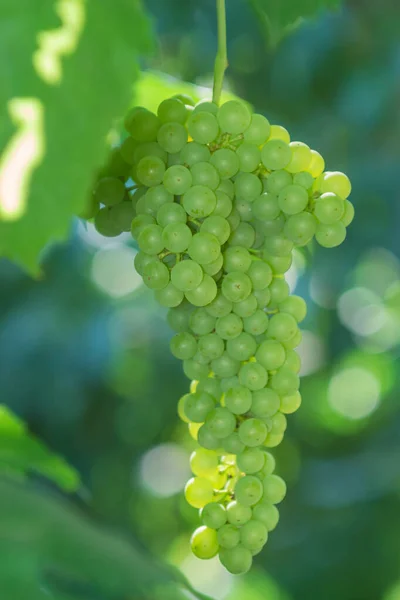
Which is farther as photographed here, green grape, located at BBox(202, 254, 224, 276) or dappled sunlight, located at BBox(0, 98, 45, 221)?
green grape, located at BBox(202, 254, 224, 276)

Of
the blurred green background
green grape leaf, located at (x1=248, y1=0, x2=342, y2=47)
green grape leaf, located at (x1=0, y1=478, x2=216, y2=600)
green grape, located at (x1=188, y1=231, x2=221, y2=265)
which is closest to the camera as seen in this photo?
green grape leaf, located at (x1=0, y1=478, x2=216, y2=600)

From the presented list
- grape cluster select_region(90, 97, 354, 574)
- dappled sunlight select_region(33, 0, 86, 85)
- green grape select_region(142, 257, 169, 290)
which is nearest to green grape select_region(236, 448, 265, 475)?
grape cluster select_region(90, 97, 354, 574)

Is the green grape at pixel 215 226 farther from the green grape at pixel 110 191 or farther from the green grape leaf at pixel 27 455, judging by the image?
the green grape leaf at pixel 27 455

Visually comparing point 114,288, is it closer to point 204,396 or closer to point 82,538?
point 204,396

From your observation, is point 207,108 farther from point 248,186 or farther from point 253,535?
point 253,535

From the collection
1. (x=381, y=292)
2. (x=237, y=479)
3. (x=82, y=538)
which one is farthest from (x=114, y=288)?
(x=82, y=538)

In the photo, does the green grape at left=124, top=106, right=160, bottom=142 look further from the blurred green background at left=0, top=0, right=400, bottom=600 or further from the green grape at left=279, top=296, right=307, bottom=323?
the blurred green background at left=0, top=0, right=400, bottom=600
